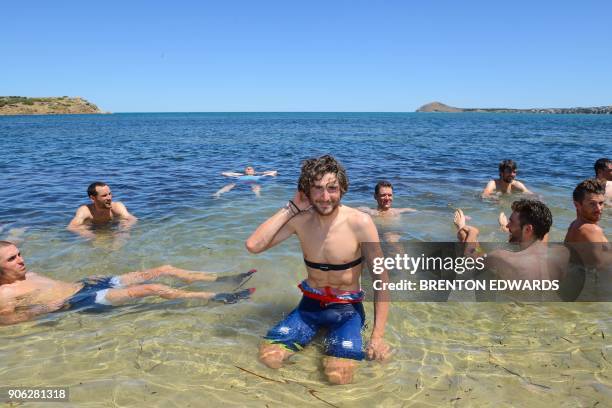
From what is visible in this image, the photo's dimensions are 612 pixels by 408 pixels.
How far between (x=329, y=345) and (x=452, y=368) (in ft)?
3.95

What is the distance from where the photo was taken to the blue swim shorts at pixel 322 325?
13.5ft

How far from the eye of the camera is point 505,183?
11.8m

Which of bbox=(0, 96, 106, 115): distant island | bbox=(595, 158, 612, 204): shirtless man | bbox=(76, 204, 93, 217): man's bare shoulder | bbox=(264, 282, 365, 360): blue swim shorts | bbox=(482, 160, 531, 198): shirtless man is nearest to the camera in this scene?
bbox=(264, 282, 365, 360): blue swim shorts

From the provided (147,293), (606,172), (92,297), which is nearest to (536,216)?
(147,293)

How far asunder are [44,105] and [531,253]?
502 feet

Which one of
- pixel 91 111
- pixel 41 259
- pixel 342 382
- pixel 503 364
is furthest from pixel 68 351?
pixel 91 111

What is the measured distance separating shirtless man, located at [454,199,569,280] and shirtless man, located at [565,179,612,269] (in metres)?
0.46

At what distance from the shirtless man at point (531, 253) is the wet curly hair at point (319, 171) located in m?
2.47

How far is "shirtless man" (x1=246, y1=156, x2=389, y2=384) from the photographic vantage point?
12.6 feet

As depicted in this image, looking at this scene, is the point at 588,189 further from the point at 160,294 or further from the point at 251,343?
the point at 160,294

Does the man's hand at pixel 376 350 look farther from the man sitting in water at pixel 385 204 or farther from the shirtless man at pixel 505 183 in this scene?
the shirtless man at pixel 505 183

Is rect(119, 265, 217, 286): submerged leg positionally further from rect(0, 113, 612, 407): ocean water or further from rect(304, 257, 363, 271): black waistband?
rect(304, 257, 363, 271): black waistband

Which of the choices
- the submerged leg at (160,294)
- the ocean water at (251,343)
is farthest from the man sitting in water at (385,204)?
the submerged leg at (160,294)

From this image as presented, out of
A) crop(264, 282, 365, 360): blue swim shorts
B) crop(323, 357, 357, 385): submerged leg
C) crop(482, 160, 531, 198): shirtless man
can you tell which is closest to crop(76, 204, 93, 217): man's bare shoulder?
crop(264, 282, 365, 360): blue swim shorts
